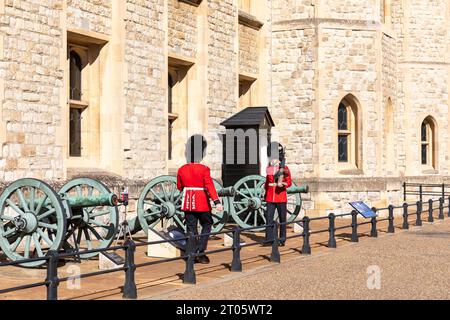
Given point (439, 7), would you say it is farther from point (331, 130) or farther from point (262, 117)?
point (262, 117)

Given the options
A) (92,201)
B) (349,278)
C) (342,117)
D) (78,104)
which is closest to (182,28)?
(78,104)

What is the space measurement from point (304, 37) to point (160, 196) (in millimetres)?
8940

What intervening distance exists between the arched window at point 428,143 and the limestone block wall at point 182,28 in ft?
44.0

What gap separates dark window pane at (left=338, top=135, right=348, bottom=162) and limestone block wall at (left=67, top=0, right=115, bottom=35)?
8.56 metres

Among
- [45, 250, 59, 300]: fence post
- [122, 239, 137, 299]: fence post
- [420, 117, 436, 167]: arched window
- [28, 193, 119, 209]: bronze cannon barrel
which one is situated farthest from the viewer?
[420, 117, 436, 167]: arched window

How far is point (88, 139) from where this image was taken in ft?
46.5

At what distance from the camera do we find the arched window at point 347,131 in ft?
68.0

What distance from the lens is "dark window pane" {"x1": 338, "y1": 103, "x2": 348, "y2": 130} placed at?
2072 cm

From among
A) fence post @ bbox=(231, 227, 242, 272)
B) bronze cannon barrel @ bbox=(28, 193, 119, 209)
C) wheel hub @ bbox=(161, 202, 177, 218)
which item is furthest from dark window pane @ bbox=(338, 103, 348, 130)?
bronze cannon barrel @ bbox=(28, 193, 119, 209)

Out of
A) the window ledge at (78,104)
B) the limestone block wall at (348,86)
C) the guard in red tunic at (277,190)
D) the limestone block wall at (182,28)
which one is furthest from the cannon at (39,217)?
the limestone block wall at (348,86)

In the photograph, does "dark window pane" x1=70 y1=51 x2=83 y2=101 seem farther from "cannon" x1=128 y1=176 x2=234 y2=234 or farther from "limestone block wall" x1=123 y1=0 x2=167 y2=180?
"cannon" x1=128 y1=176 x2=234 y2=234

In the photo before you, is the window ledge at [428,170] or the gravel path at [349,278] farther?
the window ledge at [428,170]

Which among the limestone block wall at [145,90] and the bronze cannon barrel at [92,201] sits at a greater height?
the limestone block wall at [145,90]

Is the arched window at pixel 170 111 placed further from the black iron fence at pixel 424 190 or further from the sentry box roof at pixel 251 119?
the black iron fence at pixel 424 190
